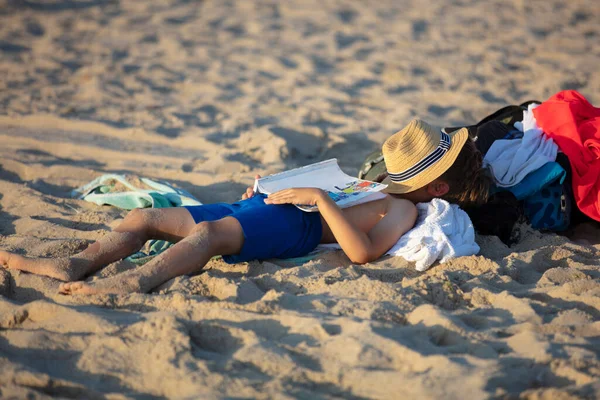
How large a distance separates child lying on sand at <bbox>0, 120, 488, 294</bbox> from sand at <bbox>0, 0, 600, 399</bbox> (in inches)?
3.3

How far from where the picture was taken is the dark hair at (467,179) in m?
3.13

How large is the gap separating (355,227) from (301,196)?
0.29 m

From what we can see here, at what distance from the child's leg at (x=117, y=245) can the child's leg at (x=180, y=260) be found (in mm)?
139

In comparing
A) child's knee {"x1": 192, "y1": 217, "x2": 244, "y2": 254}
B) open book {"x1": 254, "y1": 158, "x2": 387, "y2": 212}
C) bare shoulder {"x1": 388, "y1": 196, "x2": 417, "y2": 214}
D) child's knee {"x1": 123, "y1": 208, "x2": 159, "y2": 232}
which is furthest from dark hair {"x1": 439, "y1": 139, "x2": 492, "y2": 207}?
child's knee {"x1": 123, "y1": 208, "x2": 159, "y2": 232}

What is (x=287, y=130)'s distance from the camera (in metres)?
5.07

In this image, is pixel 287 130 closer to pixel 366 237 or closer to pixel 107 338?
pixel 366 237

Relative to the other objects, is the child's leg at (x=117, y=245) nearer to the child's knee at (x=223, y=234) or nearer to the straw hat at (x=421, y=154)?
the child's knee at (x=223, y=234)

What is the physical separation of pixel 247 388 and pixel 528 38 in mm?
6861

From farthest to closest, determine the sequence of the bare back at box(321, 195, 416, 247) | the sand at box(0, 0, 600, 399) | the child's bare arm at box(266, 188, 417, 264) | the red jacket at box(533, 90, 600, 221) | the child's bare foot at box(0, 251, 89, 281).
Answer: the red jacket at box(533, 90, 600, 221)
the bare back at box(321, 195, 416, 247)
the child's bare arm at box(266, 188, 417, 264)
the child's bare foot at box(0, 251, 89, 281)
the sand at box(0, 0, 600, 399)

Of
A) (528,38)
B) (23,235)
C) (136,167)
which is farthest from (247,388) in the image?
(528,38)

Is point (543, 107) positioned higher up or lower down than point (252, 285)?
higher up

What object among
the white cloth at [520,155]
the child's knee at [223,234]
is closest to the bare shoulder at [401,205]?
Answer: the white cloth at [520,155]

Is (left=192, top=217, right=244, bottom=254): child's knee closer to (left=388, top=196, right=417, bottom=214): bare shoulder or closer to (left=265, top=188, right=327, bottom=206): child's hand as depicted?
(left=265, top=188, right=327, bottom=206): child's hand

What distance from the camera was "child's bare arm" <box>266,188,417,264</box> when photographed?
2908 mm
